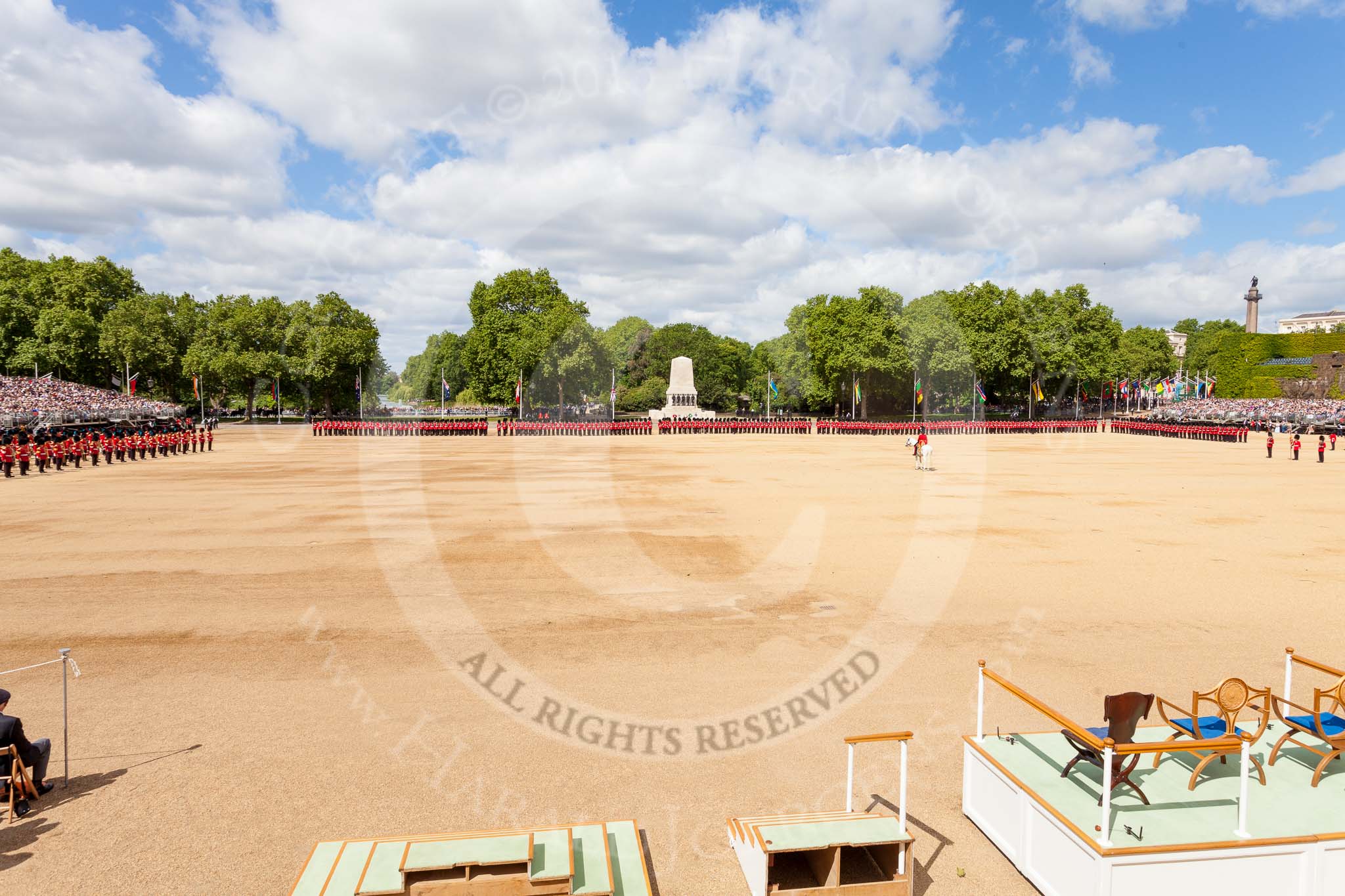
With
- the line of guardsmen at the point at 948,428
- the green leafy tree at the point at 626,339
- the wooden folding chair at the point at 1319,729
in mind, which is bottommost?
the wooden folding chair at the point at 1319,729

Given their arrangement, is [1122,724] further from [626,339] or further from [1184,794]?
[626,339]

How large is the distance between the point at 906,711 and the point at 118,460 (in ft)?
130

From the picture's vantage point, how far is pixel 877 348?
74.4 m

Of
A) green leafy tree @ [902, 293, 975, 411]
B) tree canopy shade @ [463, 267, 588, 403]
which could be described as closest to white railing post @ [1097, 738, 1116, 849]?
tree canopy shade @ [463, 267, 588, 403]

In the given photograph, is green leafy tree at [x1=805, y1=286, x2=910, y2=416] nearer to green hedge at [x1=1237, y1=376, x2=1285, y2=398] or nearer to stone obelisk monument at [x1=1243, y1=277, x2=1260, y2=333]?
green hedge at [x1=1237, y1=376, x2=1285, y2=398]

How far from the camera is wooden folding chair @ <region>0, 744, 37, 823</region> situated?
19.2 feet

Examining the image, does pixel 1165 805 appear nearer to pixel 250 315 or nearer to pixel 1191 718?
pixel 1191 718

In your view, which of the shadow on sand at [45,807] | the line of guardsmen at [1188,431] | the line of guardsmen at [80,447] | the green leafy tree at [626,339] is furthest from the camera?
the green leafy tree at [626,339]

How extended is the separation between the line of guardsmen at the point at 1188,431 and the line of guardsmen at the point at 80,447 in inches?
2626

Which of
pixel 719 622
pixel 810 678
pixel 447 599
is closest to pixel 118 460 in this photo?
pixel 447 599

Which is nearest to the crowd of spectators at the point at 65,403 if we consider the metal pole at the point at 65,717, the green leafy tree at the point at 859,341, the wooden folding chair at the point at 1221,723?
the metal pole at the point at 65,717

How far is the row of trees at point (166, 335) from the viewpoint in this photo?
67.0 meters

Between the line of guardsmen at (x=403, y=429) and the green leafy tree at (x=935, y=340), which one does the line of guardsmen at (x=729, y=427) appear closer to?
the line of guardsmen at (x=403, y=429)

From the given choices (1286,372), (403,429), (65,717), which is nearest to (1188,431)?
(1286,372)
